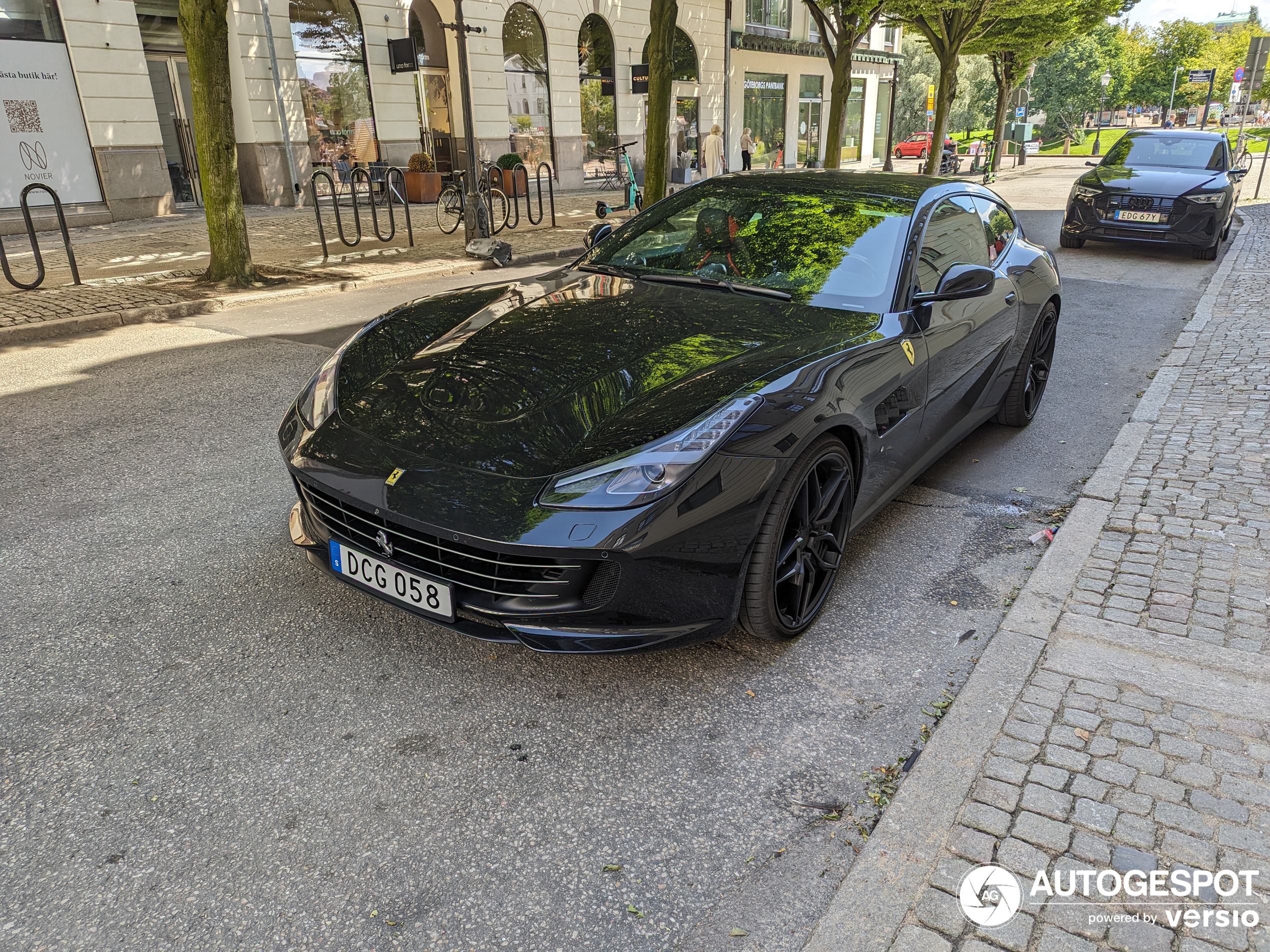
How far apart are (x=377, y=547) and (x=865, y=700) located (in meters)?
1.64

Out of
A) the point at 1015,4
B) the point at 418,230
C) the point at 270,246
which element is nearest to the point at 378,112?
the point at 418,230

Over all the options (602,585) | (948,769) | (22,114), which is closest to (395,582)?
(602,585)

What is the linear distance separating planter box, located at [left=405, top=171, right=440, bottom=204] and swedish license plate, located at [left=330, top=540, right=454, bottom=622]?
17.8 m

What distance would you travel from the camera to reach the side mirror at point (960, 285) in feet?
11.9

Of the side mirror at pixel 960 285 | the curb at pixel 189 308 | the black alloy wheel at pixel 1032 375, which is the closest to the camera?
the side mirror at pixel 960 285

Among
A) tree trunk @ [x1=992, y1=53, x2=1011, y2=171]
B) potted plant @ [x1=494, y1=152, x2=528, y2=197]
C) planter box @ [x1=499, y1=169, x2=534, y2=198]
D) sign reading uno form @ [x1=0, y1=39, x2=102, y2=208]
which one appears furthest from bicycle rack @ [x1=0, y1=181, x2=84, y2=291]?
tree trunk @ [x1=992, y1=53, x2=1011, y2=171]

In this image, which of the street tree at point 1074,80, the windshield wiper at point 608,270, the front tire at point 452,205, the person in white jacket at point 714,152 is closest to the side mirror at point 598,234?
the windshield wiper at point 608,270

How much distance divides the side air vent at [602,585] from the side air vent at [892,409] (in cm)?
133

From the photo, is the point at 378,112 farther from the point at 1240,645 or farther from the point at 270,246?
the point at 1240,645

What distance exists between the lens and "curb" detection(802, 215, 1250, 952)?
205 centimetres

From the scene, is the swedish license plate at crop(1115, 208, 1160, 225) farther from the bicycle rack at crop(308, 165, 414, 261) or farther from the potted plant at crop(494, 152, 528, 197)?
the potted plant at crop(494, 152, 528, 197)

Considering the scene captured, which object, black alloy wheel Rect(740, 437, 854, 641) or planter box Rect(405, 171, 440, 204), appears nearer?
black alloy wheel Rect(740, 437, 854, 641)

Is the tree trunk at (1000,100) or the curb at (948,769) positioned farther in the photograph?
the tree trunk at (1000,100)

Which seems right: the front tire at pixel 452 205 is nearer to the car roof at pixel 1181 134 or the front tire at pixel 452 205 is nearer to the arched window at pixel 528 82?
the arched window at pixel 528 82
